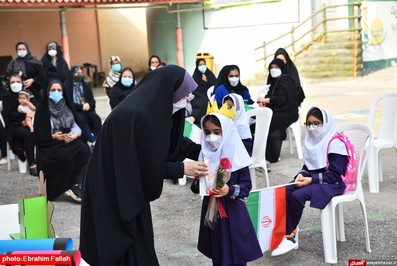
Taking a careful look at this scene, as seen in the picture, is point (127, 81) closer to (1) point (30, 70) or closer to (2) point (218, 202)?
(1) point (30, 70)

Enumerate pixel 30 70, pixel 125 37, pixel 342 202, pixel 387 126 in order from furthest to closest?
pixel 125 37 < pixel 30 70 < pixel 387 126 < pixel 342 202

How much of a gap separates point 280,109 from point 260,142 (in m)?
1.55

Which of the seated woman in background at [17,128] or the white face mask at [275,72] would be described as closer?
the white face mask at [275,72]

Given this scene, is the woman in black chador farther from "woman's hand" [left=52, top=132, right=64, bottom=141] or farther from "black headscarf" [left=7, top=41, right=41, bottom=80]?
"black headscarf" [left=7, top=41, right=41, bottom=80]

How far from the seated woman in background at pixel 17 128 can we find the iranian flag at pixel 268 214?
4428mm

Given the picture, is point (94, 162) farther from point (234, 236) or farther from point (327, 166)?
point (327, 166)

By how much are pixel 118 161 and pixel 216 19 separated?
15556mm

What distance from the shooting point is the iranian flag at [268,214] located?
407 cm

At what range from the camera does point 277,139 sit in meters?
7.38

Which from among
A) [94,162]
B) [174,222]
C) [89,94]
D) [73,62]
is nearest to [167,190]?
[174,222]

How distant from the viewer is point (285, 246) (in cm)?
425

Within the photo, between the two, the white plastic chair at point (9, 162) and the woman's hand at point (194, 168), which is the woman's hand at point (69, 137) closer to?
the white plastic chair at point (9, 162)

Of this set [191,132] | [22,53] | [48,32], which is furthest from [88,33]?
[191,132]

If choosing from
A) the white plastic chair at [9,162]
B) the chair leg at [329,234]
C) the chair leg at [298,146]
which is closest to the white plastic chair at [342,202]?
the chair leg at [329,234]
